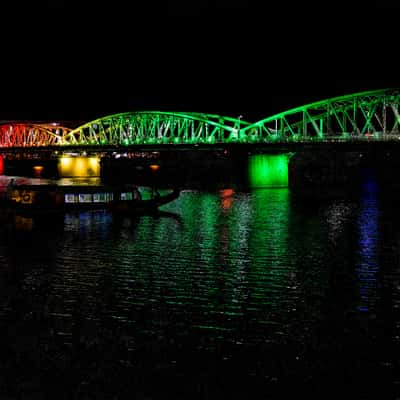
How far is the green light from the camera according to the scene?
295ft

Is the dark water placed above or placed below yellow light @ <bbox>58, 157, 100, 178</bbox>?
below

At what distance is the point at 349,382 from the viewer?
12117 mm

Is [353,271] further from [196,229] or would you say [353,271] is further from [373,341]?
[196,229]

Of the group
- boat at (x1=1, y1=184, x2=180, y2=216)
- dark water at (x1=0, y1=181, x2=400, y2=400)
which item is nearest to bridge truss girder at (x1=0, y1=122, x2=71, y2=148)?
boat at (x1=1, y1=184, x2=180, y2=216)

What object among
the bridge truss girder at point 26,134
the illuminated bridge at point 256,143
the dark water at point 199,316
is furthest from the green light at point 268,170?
the bridge truss girder at point 26,134

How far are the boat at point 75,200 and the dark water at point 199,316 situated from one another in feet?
40.1

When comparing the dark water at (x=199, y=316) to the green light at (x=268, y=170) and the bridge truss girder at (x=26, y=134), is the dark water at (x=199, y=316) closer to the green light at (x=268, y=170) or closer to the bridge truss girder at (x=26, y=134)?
the green light at (x=268, y=170)

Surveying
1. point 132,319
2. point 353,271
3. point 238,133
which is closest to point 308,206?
point 353,271

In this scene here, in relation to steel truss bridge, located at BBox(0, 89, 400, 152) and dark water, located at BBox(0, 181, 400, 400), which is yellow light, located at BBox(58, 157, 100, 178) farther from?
dark water, located at BBox(0, 181, 400, 400)

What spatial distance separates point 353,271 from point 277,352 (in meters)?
10.9

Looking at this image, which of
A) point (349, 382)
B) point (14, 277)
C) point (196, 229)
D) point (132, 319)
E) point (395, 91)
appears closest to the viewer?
point (349, 382)

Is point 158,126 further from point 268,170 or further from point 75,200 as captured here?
point 75,200

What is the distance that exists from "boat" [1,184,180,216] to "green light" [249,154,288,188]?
→ 138 ft

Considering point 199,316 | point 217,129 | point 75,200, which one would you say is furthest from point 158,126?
point 199,316
